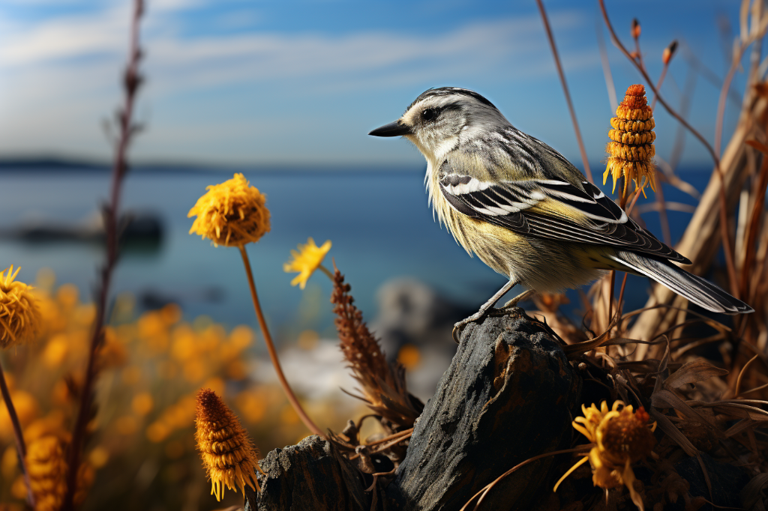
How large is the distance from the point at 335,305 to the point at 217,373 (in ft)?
10.1

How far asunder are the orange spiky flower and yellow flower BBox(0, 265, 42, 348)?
2.53 feet

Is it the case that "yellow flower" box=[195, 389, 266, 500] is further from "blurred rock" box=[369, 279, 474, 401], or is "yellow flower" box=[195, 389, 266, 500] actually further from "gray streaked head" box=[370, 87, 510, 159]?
"blurred rock" box=[369, 279, 474, 401]

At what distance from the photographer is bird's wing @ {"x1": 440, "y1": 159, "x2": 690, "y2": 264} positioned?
1.65 m

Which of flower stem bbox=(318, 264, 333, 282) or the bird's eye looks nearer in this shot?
flower stem bbox=(318, 264, 333, 282)

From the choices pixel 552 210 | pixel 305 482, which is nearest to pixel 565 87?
pixel 552 210

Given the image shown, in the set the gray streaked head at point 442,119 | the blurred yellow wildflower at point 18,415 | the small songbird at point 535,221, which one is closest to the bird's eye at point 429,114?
the gray streaked head at point 442,119

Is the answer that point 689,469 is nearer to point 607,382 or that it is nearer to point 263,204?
point 607,382

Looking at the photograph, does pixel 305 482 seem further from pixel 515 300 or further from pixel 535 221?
pixel 535 221

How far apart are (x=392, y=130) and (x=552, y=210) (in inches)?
33.6

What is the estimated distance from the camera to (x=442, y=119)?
7.77 feet

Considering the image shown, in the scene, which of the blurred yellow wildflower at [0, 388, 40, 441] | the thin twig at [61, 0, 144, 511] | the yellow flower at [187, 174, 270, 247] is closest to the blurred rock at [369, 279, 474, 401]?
the blurred yellow wildflower at [0, 388, 40, 441]

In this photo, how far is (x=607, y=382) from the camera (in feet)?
4.85

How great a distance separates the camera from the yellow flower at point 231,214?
4.81 feet

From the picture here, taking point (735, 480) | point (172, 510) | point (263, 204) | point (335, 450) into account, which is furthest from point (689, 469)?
point (172, 510)
